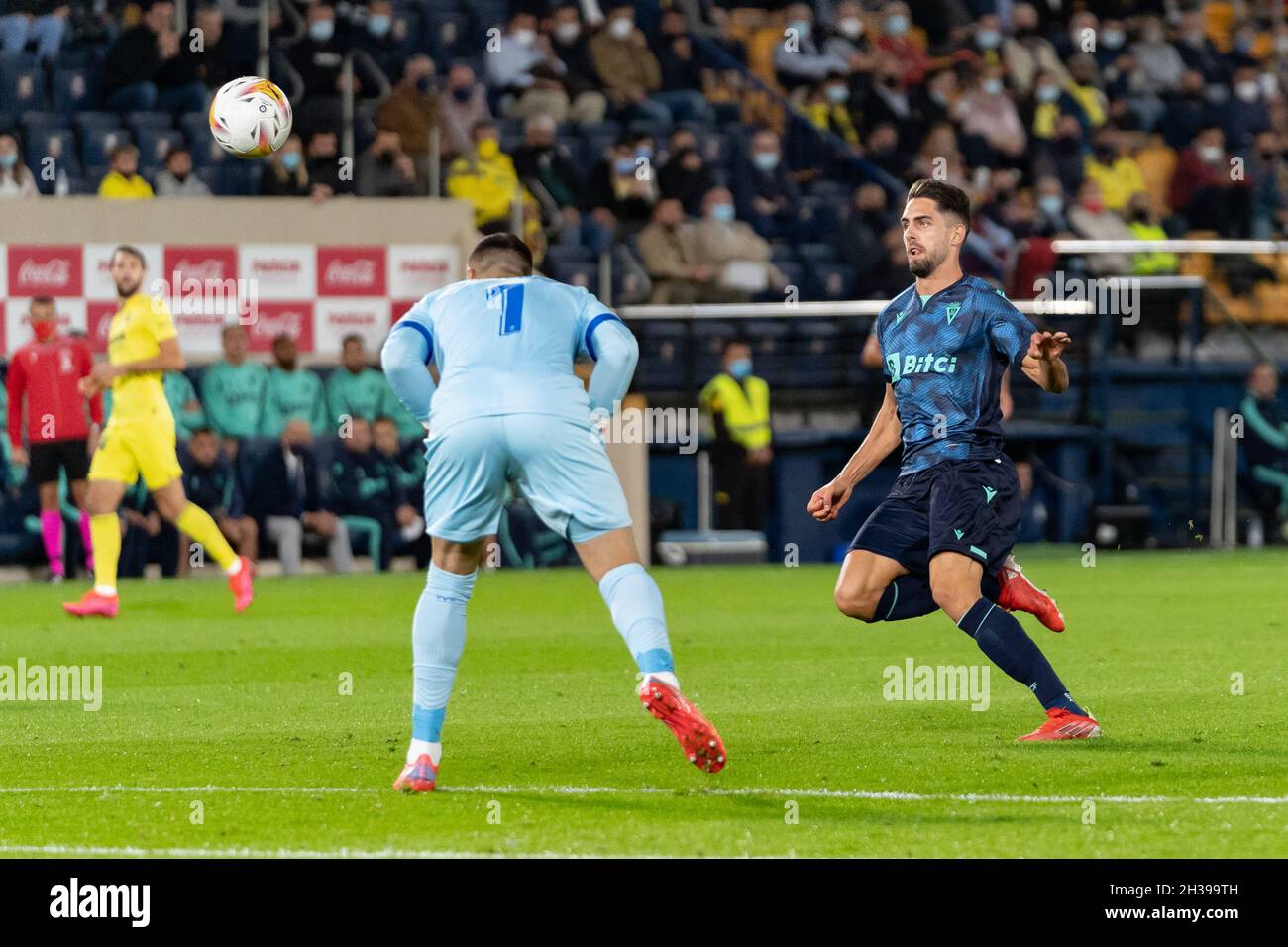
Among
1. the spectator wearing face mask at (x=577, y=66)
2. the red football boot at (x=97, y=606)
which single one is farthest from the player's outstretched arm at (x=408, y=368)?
the spectator wearing face mask at (x=577, y=66)

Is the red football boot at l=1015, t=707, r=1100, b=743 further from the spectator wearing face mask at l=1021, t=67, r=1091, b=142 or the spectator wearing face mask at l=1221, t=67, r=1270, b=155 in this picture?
the spectator wearing face mask at l=1221, t=67, r=1270, b=155

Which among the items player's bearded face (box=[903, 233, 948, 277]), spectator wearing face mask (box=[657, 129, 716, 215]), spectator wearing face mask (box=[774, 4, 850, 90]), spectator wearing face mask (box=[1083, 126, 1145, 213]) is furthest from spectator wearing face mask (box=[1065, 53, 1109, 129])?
player's bearded face (box=[903, 233, 948, 277])

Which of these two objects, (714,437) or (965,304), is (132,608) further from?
(965,304)

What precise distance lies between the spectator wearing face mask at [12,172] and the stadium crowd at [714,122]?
40 mm

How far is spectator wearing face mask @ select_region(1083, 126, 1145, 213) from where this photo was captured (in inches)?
943

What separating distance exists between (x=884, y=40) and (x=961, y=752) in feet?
60.7

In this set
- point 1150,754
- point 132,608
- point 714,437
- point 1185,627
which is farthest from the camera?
point 714,437

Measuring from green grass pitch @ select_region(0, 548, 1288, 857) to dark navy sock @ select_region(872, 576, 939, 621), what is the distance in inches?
18.7

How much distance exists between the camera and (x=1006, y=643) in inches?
305

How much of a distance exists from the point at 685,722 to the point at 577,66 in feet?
56.1

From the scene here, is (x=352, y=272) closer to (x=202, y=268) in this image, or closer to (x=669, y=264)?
(x=202, y=268)

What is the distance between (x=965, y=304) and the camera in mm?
7918

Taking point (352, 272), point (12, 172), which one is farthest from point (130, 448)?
point (12, 172)

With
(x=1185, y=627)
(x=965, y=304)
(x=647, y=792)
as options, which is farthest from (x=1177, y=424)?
(x=647, y=792)
